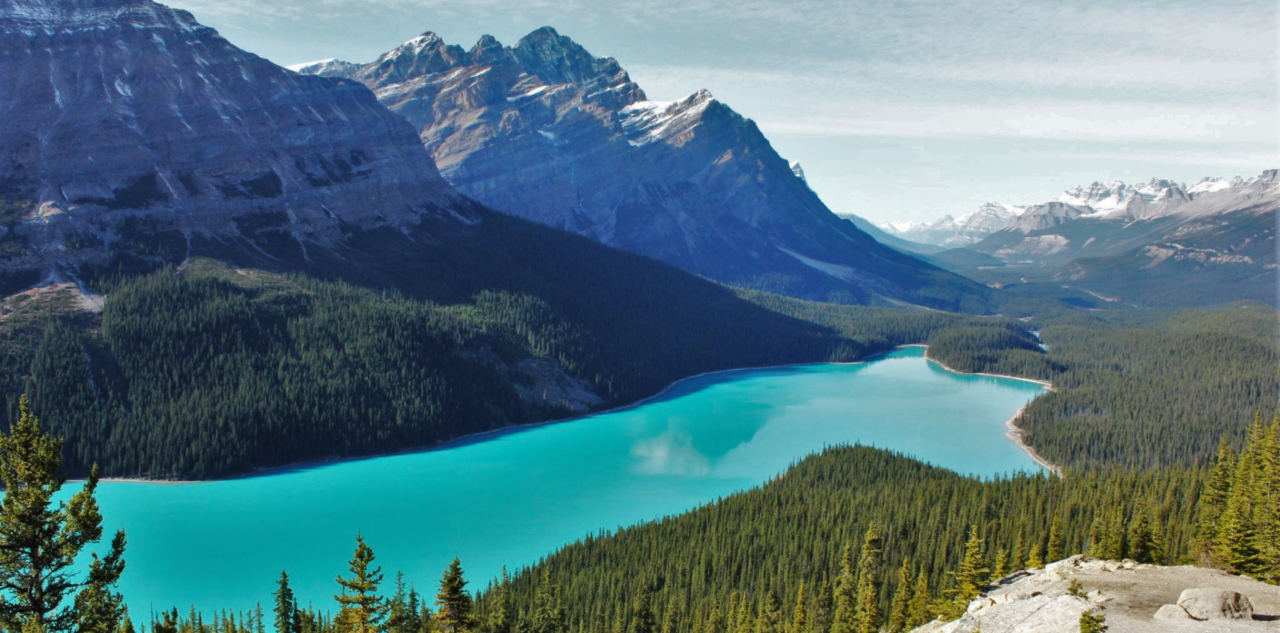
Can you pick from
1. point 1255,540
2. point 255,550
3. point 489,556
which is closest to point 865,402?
point 489,556

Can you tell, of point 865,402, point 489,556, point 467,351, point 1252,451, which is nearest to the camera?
point 1252,451

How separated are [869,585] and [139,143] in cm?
15696

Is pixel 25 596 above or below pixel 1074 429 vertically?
above

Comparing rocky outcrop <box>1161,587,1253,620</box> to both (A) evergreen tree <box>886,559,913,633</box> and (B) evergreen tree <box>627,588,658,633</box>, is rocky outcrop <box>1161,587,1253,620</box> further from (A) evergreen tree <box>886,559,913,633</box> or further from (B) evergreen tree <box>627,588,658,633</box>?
(B) evergreen tree <box>627,588,658,633</box>

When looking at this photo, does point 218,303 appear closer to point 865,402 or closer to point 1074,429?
point 865,402

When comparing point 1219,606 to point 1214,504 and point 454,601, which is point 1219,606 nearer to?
point 454,601

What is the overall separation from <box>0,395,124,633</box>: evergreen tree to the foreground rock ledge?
28.2 metres

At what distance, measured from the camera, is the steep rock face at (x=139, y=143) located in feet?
480

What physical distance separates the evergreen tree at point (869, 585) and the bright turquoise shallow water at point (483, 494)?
28923 mm

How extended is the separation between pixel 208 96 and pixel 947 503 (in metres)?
165

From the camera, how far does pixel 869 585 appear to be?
5641 centimetres

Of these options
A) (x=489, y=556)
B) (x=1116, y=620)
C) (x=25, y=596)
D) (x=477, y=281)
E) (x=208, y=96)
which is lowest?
(x=489, y=556)

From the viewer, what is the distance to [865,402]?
573ft

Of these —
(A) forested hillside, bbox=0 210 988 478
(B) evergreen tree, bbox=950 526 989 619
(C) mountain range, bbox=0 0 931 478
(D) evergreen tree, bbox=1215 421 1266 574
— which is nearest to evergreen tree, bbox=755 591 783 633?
(B) evergreen tree, bbox=950 526 989 619
